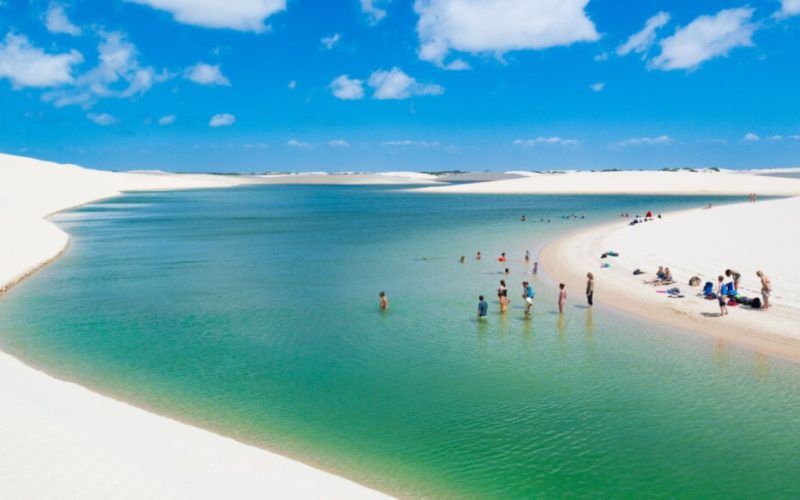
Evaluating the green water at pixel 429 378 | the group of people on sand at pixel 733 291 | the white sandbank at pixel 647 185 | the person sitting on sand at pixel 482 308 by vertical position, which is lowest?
the green water at pixel 429 378

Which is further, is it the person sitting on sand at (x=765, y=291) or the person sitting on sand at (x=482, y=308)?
the person sitting on sand at (x=482, y=308)

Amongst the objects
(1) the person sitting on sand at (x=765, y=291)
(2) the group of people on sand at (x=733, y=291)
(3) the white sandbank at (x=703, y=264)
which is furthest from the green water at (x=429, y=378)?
(1) the person sitting on sand at (x=765, y=291)

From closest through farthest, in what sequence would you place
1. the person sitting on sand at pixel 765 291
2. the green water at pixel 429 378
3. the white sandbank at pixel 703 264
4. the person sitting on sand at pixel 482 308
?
the green water at pixel 429 378, the white sandbank at pixel 703 264, the person sitting on sand at pixel 765 291, the person sitting on sand at pixel 482 308

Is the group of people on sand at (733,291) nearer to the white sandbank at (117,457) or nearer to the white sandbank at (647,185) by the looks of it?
the white sandbank at (117,457)

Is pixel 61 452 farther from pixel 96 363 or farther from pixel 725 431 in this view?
pixel 725 431

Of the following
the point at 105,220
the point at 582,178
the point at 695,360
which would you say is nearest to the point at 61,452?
the point at 695,360

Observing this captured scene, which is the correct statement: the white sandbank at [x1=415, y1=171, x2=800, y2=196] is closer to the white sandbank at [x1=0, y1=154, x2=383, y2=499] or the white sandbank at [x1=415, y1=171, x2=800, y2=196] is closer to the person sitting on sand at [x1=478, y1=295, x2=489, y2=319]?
the person sitting on sand at [x1=478, y1=295, x2=489, y2=319]

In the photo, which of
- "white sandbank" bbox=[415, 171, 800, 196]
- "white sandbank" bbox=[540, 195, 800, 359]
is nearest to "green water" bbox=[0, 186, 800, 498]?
"white sandbank" bbox=[540, 195, 800, 359]
